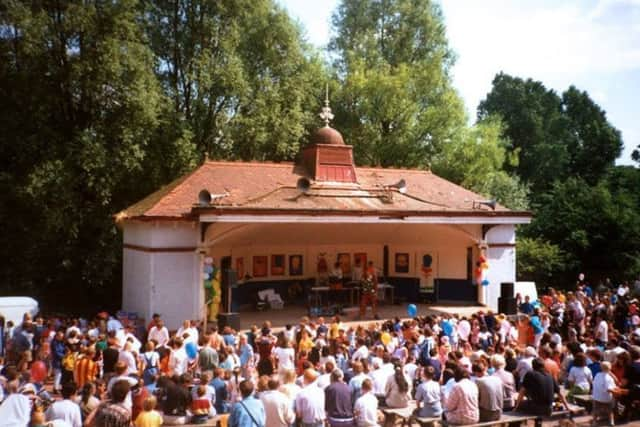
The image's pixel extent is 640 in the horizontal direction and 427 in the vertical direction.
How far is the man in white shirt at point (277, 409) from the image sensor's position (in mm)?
7500

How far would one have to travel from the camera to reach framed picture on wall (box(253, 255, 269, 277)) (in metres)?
20.9

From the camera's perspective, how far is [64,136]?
22.0 meters

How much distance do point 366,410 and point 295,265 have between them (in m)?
13.9

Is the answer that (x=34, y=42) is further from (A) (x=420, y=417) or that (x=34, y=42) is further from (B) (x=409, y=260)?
(A) (x=420, y=417)

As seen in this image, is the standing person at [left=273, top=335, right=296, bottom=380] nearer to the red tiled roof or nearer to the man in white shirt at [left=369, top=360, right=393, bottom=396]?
the man in white shirt at [left=369, top=360, right=393, bottom=396]

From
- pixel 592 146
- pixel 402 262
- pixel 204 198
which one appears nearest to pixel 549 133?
pixel 592 146

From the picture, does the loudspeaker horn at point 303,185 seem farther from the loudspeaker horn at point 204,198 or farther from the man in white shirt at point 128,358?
the man in white shirt at point 128,358

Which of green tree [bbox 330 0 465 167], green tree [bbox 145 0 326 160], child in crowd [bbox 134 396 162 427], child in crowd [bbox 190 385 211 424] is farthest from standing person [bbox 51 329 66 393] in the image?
green tree [bbox 330 0 465 167]

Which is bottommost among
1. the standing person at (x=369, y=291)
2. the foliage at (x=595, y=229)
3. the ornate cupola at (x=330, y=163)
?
the standing person at (x=369, y=291)

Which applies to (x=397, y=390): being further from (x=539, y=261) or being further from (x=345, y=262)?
(x=539, y=261)

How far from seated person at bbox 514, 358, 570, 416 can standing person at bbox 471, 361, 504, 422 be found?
1.57 ft

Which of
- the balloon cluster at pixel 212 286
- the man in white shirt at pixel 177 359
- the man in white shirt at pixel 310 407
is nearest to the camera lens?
the man in white shirt at pixel 310 407

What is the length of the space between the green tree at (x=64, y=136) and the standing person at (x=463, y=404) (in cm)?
1567

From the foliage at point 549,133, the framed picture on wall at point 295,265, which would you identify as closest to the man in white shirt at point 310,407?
the framed picture on wall at point 295,265
